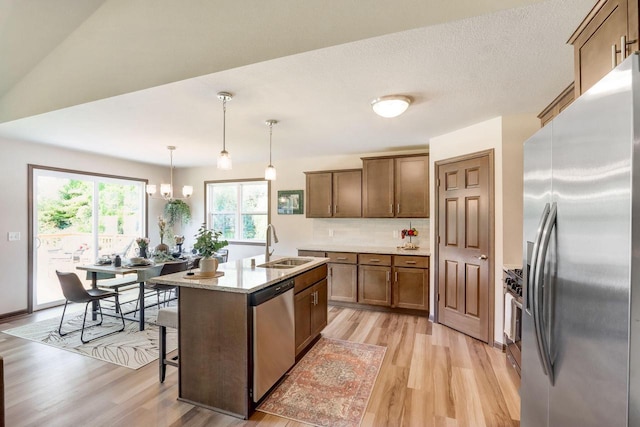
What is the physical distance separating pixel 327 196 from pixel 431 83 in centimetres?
281

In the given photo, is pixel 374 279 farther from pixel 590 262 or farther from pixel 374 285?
pixel 590 262

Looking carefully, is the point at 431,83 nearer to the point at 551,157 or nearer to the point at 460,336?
the point at 551,157

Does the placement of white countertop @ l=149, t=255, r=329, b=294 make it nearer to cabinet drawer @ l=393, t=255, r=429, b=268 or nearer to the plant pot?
the plant pot

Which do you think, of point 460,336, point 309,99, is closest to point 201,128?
point 309,99

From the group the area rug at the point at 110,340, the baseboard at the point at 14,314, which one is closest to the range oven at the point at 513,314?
the area rug at the point at 110,340

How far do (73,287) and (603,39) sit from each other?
491 centimetres

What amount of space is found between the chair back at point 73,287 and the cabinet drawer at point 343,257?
10.2 ft

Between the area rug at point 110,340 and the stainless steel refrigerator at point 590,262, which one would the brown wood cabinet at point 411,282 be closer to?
the stainless steel refrigerator at point 590,262

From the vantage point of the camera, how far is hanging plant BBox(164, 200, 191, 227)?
6.18 meters

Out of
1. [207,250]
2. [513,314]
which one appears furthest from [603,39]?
[207,250]

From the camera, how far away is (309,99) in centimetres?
266

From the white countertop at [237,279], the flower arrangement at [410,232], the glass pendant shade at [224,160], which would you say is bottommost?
the white countertop at [237,279]

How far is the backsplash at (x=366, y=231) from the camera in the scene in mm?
4641

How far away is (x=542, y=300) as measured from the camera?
1.15 m
